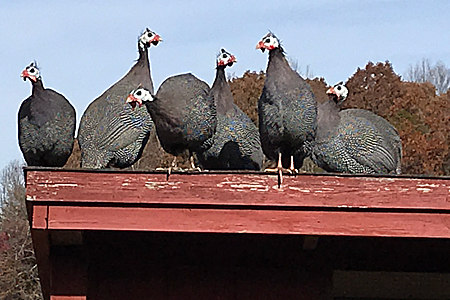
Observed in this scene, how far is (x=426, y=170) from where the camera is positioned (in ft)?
73.3

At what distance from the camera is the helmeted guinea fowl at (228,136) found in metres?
6.71

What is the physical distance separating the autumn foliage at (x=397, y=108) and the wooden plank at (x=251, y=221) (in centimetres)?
1656

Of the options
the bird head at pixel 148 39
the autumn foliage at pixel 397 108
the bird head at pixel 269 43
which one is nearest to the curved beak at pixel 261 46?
the bird head at pixel 269 43

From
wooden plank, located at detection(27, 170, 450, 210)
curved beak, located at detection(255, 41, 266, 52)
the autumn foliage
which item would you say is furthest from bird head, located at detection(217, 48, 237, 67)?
the autumn foliage

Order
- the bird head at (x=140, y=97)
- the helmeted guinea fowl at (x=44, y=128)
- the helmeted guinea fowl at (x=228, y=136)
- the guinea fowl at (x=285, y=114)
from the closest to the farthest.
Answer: the bird head at (x=140, y=97) → the guinea fowl at (x=285, y=114) → the helmeted guinea fowl at (x=44, y=128) → the helmeted guinea fowl at (x=228, y=136)

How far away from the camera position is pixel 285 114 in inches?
213

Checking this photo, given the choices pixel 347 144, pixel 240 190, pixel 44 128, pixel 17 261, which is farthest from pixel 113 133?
pixel 17 261

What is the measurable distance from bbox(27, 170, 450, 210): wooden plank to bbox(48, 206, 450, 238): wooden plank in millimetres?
48

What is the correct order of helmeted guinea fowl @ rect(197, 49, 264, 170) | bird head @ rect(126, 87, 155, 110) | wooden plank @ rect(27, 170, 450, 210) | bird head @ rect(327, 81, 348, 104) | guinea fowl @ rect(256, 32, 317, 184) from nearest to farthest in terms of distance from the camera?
wooden plank @ rect(27, 170, 450, 210) → bird head @ rect(126, 87, 155, 110) → guinea fowl @ rect(256, 32, 317, 184) → helmeted guinea fowl @ rect(197, 49, 264, 170) → bird head @ rect(327, 81, 348, 104)

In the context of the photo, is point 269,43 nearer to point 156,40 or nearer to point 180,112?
point 180,112

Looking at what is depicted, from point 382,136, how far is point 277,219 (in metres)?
3.44

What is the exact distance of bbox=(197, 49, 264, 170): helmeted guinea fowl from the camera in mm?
6707

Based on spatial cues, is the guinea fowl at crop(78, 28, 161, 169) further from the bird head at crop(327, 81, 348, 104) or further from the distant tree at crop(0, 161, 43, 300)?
the distant tree at crop(0, 161, 43, 300)

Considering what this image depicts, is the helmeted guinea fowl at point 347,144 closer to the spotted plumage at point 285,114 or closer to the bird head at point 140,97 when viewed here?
the spotted plumage at point 285,114
